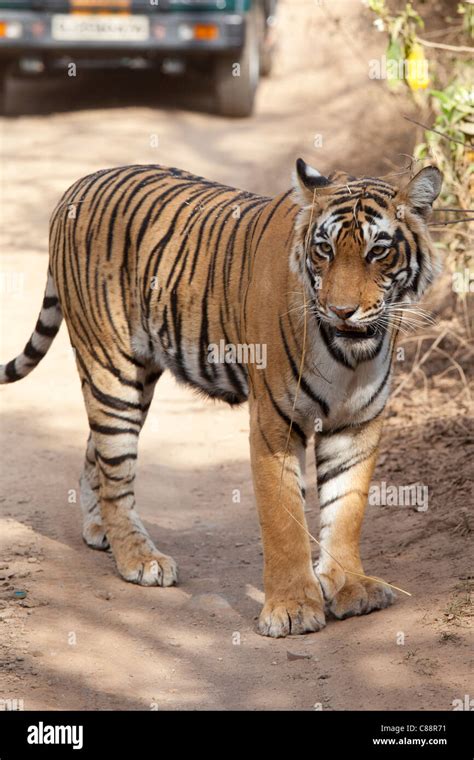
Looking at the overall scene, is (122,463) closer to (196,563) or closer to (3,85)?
(196,563)

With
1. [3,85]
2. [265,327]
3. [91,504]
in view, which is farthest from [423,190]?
[3,85]

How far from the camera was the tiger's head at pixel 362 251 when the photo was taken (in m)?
4.06

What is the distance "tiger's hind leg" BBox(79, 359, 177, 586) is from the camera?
5.11m

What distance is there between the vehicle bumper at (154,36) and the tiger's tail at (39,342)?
6.50 m

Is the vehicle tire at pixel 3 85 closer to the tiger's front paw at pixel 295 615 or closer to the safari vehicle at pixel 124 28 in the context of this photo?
the safari vehicle at pixel 124 28

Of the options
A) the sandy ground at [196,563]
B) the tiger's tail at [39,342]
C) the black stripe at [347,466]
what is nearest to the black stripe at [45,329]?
the tiger's tail at [39,342]

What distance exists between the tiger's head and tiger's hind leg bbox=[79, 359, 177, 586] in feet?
3.77

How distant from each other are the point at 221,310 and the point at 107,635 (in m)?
1.29

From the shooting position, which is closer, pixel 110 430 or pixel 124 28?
pixel 110 430

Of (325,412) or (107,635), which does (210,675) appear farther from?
(325,412)

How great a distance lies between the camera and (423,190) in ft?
13.8

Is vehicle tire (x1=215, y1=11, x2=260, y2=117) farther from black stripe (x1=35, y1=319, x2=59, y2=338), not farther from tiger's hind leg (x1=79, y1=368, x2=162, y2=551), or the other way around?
tiger's hind leg (x1=79, y1=368, x2=162, y2=551)

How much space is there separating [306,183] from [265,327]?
526 mm

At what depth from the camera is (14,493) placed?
589 centimetres
